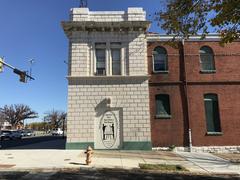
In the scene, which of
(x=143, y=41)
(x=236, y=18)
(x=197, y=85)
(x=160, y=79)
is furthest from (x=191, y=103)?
(x=236, y=18)

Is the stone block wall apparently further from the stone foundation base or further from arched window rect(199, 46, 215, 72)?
arched window rect(199, 46, 215, 72)

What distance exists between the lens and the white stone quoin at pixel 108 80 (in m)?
19.1

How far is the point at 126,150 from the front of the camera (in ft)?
61.8

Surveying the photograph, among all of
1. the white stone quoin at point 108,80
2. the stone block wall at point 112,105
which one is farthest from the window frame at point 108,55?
the stone block wall at point 112,105

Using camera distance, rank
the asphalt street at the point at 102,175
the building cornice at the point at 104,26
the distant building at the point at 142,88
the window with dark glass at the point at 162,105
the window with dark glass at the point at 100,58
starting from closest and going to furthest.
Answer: the asphalt street at the point at 102,175, the distant building at the point at 142,88, the building cornice at the point at 104,26, the window with dark glass at the point at 162,105, the window with dark glass at the point at 100,58

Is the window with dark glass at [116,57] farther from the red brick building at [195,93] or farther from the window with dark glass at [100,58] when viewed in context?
the red brick building at [195,93]

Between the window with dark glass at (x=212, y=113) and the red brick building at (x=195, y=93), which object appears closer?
the red brick building at (x=195, y=93)

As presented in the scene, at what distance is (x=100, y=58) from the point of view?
20.4 metres

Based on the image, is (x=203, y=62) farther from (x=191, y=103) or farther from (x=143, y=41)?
(x=143, y=41)

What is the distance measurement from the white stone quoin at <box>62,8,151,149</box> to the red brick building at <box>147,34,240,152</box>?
42.7 inches

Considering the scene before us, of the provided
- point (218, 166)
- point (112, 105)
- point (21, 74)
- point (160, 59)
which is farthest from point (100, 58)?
point (218, 166)

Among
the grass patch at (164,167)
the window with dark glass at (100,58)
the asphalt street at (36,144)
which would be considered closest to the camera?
the grass patch at (164,167)

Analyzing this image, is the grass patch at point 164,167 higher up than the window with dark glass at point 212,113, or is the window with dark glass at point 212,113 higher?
the window with dark glass at point 212,113

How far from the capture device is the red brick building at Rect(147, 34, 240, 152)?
1975 cm
